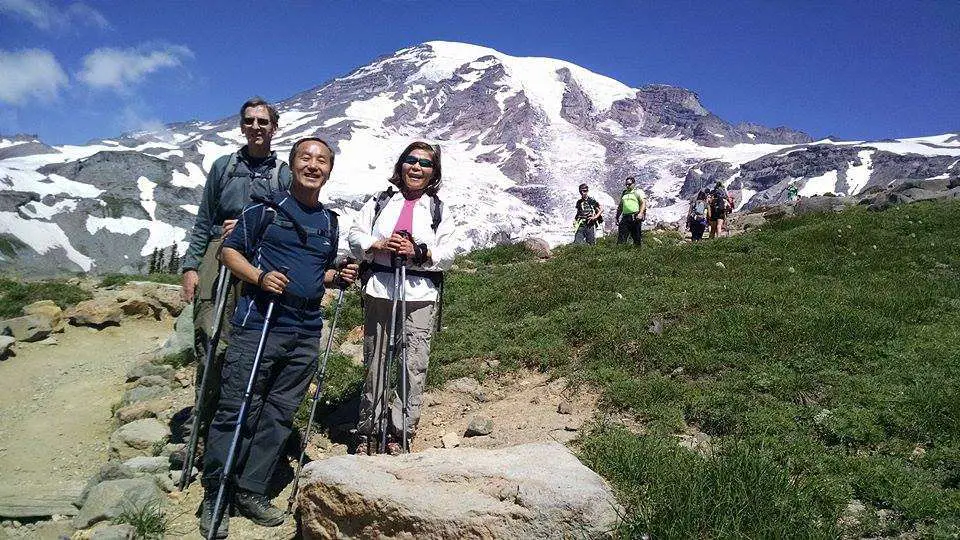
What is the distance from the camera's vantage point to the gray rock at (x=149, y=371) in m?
9.02

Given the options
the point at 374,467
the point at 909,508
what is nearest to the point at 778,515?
the point at 909,508

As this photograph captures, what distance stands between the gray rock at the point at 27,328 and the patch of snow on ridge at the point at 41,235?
148 meters

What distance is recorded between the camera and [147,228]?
532 feet

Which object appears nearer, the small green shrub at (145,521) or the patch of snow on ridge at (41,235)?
the small green shrub at (145,521)

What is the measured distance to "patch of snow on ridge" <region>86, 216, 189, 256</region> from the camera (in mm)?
154000

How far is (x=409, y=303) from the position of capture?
562 cm

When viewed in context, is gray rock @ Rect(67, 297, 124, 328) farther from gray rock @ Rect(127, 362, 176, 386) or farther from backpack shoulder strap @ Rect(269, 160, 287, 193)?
backpack shoulder strap @ Rect(269, 160, 287, 193)

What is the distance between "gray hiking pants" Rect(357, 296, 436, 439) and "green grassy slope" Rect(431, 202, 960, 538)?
5.90 ft

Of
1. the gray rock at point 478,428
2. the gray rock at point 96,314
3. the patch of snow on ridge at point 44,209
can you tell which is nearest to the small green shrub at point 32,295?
the gray rock at point 96,314

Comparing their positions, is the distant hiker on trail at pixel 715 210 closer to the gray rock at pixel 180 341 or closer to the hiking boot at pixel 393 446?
the gray rock at pixel 180 341

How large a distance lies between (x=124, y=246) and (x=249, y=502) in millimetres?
173939

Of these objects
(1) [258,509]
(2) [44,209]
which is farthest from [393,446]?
(2) [44,209]

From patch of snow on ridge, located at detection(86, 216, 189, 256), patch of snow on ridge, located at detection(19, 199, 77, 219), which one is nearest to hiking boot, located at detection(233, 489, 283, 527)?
patch of snow on ridge, located at detection(86, 216, 189, 256)

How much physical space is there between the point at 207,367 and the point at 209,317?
575 mm
